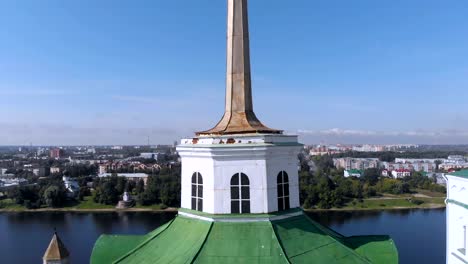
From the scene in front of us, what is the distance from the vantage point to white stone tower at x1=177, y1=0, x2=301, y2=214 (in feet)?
25.1

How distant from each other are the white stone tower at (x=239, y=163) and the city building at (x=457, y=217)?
281 centimetres

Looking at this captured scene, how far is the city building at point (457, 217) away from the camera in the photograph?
7.18 meters

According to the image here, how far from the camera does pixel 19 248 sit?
42.0 m

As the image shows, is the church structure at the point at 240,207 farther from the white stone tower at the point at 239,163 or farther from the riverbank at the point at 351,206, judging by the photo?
the riverbank at the point at 351,206

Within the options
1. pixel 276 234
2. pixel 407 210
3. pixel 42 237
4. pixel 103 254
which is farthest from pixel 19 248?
pixel 407 210

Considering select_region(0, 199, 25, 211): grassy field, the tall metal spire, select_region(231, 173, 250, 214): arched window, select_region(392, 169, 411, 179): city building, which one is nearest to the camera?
select_region(231, 173, 250, 214): arched window

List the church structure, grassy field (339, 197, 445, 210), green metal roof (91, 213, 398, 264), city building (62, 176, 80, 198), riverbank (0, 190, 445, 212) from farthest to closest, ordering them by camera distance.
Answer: city building (62, 176, 80, 198)
grassy field (339, 197, 445, 210)
riverbank (0, 190, 445, 212)
the church structure
green metal roof (91, 213, 398, 264)

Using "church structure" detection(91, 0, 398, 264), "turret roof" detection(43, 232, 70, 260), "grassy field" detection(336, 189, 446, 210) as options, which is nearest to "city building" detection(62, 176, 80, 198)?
"grassy field" detection(336, 189, 446, 210)

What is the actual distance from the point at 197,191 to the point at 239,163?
1.09 metres

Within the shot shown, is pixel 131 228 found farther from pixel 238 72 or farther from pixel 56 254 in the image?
pixel 238 72

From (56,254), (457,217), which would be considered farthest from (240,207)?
(56,254)

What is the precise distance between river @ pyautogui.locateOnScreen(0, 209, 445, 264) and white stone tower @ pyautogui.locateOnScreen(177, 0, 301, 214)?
31.8m

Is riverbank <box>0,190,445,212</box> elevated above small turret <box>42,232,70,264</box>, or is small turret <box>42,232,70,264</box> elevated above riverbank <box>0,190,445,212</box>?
small turret <box>42,232,70,264</box>

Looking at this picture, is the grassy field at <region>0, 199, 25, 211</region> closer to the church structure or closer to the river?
the river
